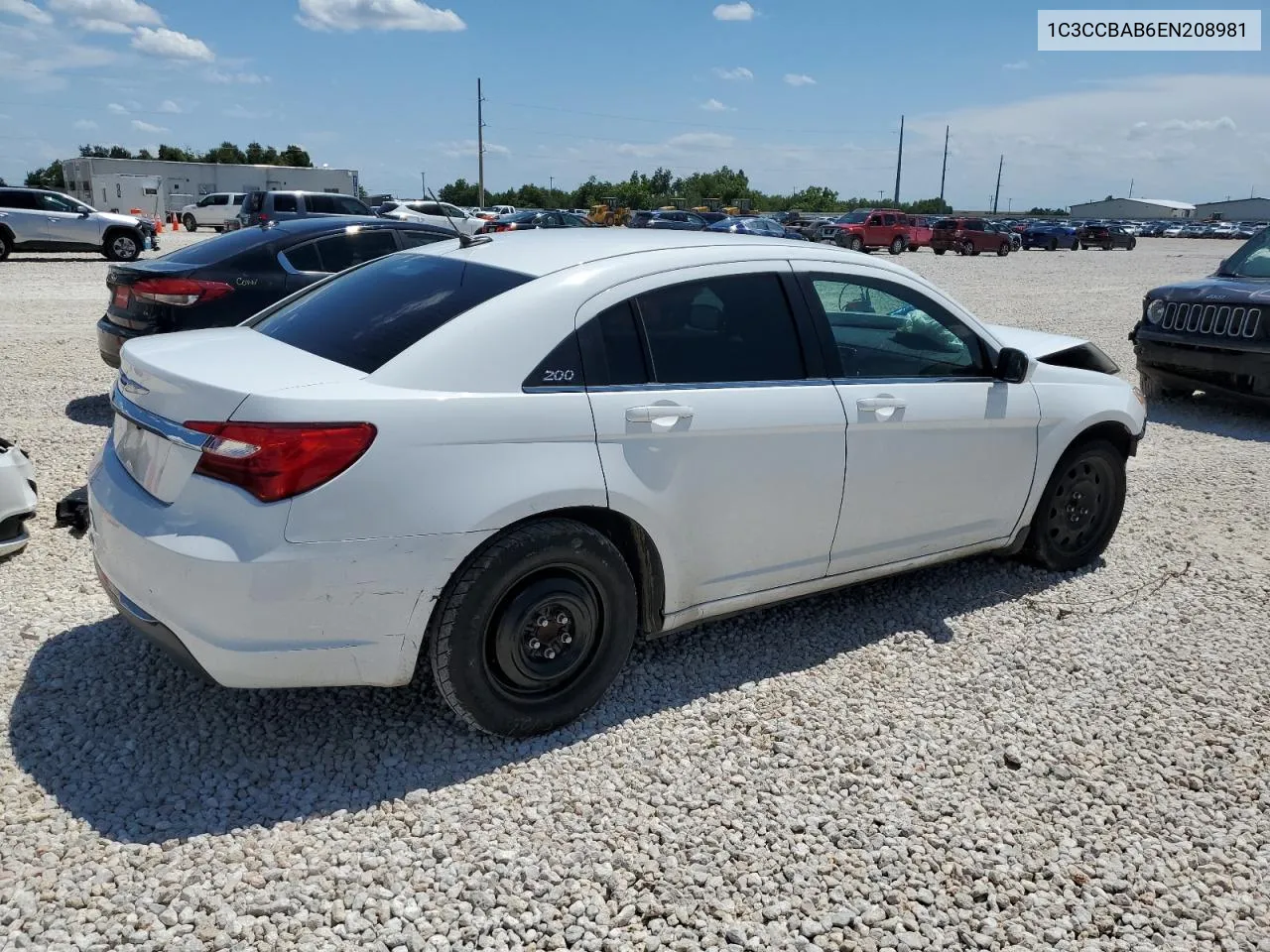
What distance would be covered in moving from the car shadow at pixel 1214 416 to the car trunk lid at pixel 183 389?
25.8 ft

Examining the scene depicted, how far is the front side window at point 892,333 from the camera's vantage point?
3986mm

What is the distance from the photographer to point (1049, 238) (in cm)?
4869

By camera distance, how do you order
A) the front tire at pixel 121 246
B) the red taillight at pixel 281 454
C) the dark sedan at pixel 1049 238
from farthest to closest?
the dark sedan at pixel 1049 238, the front tire at pixel 121 246, the red taillight at pixel 281 454

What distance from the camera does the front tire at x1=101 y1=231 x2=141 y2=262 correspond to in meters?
22.5

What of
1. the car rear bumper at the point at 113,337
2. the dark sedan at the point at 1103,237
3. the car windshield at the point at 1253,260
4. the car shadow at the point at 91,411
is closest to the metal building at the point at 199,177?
the dark sedan at the point at 1103,237

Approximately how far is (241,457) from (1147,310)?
891 cm

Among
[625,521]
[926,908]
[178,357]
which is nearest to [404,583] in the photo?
[625,521]

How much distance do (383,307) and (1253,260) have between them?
9.06 m

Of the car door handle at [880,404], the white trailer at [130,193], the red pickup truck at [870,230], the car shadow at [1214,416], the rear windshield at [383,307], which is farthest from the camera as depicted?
the white trailer at [130,193]

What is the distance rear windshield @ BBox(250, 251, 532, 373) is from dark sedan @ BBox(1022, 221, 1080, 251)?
50399 millimetres

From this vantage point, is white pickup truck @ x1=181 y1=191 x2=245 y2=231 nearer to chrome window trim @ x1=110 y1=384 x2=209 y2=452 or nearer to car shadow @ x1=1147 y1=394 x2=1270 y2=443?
car shadow @ x1=1147 y1=394 x2=1270 y2=443

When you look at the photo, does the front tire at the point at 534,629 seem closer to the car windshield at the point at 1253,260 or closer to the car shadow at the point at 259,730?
the car shadow at the point at 259,730

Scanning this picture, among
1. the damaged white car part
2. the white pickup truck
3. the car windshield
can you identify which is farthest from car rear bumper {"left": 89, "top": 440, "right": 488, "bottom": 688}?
the white pickup truck

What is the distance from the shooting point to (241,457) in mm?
2803
